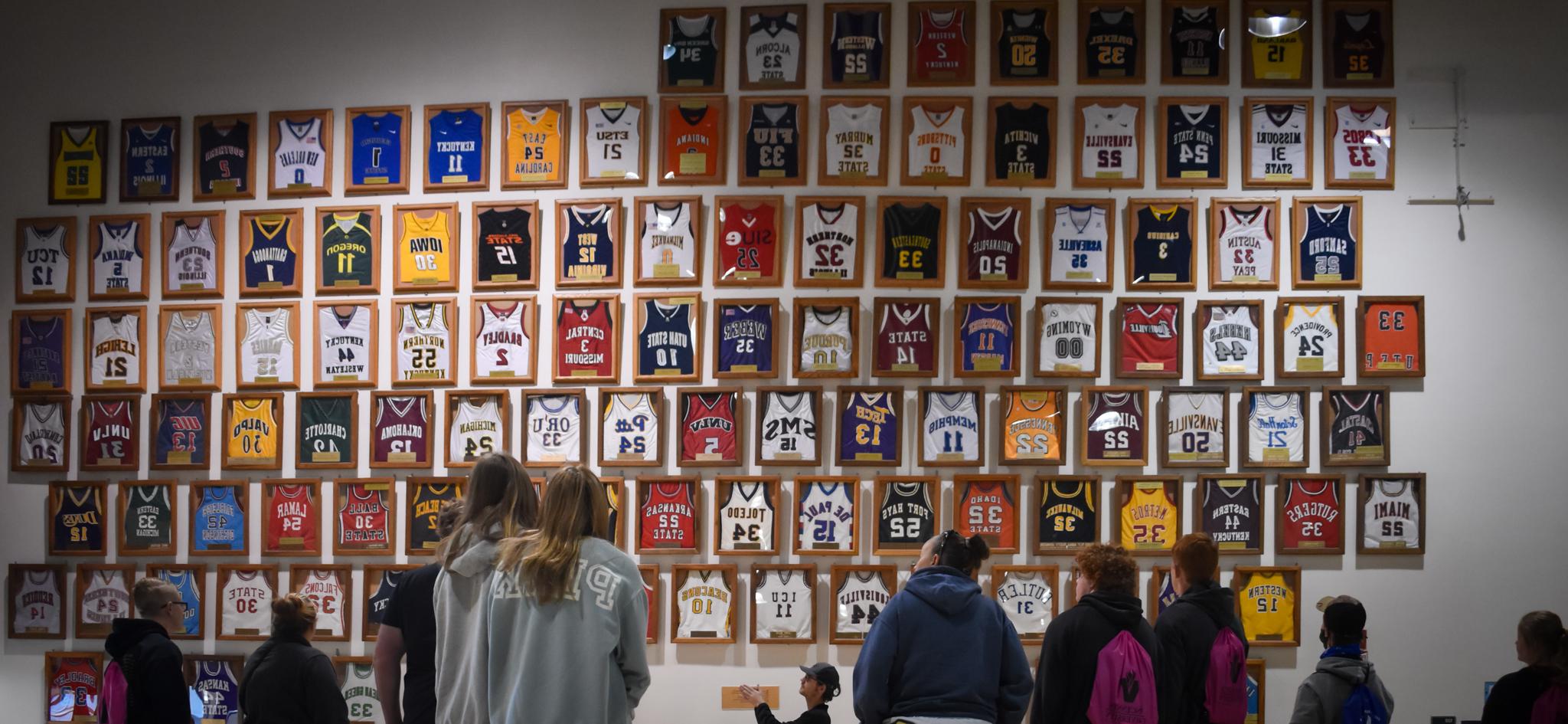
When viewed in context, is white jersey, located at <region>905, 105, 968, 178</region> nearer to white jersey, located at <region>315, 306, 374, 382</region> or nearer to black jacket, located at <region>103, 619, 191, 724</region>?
white jersey, located at <region>315, 306, 374, 382</region>

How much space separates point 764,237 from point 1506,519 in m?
3.96

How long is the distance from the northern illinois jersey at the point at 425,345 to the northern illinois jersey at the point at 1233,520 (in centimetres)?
396

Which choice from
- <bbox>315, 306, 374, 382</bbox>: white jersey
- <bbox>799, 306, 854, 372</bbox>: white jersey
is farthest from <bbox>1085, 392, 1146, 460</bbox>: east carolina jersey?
<bbox>315, 306, 374, 382</bbox>: white jersey

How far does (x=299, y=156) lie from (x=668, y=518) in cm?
287

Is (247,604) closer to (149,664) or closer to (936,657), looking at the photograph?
(149,664)

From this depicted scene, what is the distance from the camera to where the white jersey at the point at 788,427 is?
599 centimetres

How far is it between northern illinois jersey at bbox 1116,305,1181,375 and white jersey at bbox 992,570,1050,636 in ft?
3.72

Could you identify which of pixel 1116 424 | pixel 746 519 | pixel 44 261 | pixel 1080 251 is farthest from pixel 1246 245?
pixel 44 261

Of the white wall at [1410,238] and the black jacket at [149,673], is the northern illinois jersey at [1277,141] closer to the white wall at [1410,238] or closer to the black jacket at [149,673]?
the white wall at [1410,238]

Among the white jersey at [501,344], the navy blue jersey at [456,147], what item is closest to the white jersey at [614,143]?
the navy blue jersey at [456,147]

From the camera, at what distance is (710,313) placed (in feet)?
20.1

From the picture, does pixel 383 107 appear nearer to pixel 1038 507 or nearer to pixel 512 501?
pixel 512 501

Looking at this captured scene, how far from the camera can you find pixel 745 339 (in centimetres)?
607

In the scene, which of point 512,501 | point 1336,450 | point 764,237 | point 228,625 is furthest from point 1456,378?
point 228,625
